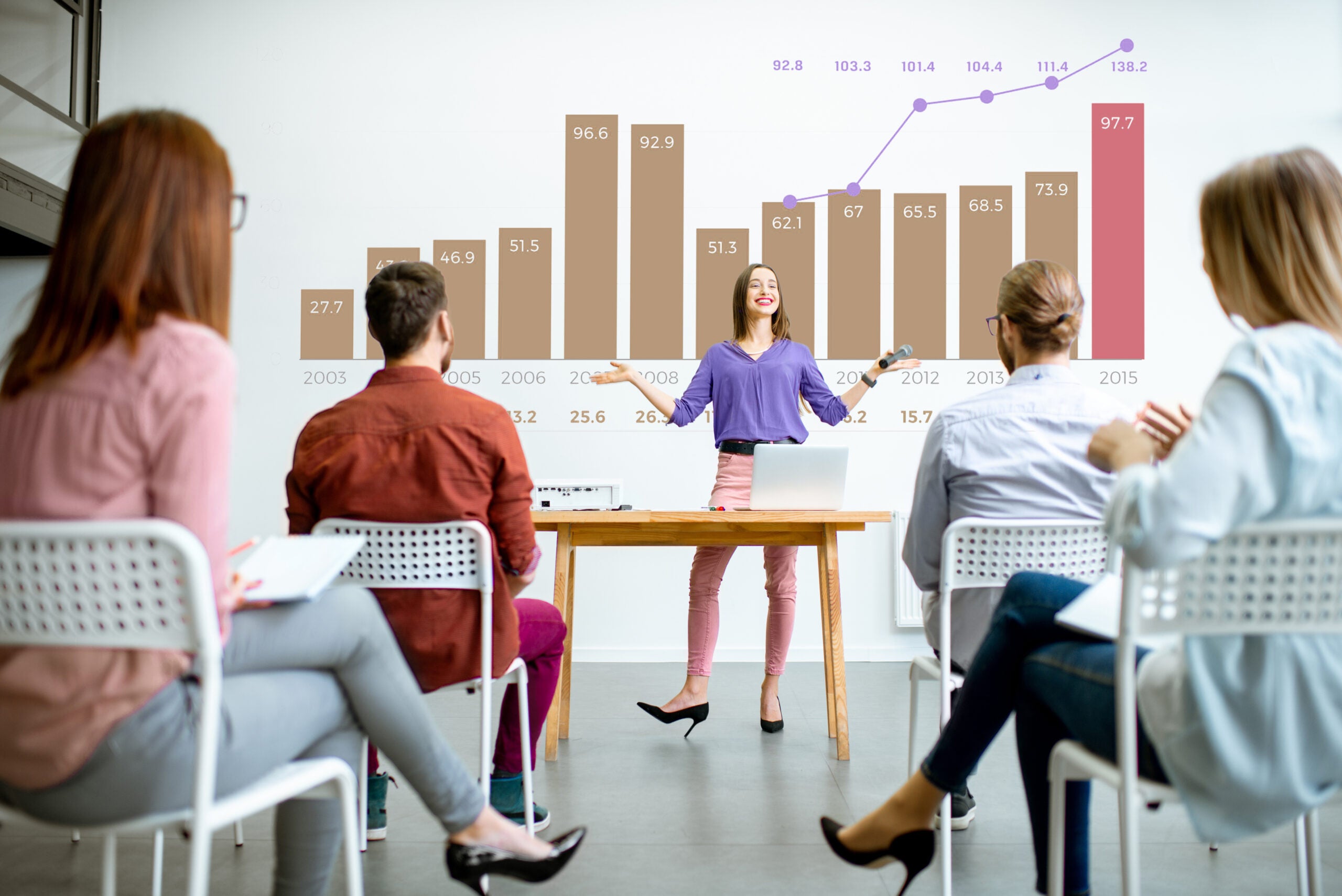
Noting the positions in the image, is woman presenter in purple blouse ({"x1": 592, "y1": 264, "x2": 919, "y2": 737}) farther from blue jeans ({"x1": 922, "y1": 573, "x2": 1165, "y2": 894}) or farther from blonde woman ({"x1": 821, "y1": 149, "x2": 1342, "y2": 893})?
blonde woman ({"x1": 821, "y1": 149, "x2": 1342, "y2": 893})

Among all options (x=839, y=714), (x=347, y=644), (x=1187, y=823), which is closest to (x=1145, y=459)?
(x=347, y=644)

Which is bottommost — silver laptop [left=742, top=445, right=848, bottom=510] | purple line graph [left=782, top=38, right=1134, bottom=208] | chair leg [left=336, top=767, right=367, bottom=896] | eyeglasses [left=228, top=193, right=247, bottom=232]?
chair leg [left=336, top=767, right=367, bottom=896]

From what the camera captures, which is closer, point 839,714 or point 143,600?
point 143,600

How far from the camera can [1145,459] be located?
1067mm

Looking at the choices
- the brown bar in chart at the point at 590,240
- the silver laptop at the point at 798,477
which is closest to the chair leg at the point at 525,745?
the silver laptop at the point at 798,477

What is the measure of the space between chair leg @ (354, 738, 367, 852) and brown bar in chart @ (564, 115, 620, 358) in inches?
101

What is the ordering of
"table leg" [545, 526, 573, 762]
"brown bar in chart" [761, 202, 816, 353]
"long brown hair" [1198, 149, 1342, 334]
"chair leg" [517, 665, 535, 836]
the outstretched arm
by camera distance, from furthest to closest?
1. "brown bar in chart" [761, 202, 816, 353]
2. the outstretched arm
3. "table leg" [545, 526, 573, 762]
4. "chair leg" [517, 665, 535, 836]
5. "long brown hair" [1198, 149, 1342, 334]

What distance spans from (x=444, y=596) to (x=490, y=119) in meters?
3.21

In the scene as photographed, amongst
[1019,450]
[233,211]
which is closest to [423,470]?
[233,211]

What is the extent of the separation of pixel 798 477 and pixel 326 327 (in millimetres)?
2650

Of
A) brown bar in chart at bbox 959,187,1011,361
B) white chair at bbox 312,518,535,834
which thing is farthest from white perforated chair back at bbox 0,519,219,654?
brown bar in chart at bbox 959,187,1011,361

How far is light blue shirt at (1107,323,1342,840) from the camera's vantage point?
93 centimetres

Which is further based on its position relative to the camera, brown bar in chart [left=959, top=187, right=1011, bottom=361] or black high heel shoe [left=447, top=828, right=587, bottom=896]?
brown bar in chart [left=959, top=187, right=1011, bottom=361]

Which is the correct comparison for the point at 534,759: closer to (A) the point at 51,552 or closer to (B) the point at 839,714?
(B) the point at 839,714
